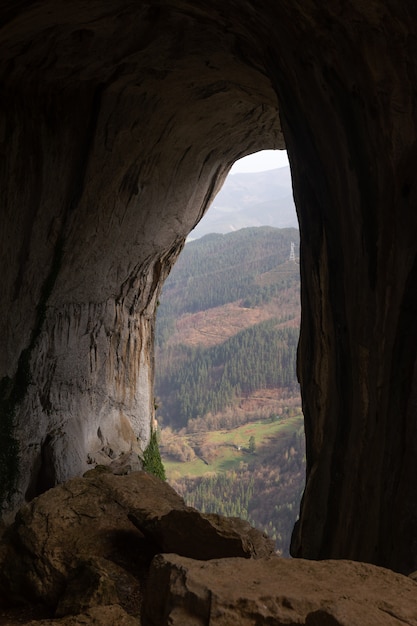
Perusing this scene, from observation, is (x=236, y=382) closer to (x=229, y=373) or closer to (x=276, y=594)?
(x=229, y=373)

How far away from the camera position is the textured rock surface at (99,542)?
3.57 metres

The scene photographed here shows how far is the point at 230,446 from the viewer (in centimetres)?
5891

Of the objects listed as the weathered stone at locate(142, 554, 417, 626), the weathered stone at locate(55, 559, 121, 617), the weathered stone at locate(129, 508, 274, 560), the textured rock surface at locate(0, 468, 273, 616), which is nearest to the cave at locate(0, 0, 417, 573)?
the weathered stone at locate(129, 508, 274, 560)

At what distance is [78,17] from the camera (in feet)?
13.1

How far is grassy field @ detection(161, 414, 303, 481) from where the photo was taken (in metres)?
55.8

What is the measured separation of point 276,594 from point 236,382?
6366cm

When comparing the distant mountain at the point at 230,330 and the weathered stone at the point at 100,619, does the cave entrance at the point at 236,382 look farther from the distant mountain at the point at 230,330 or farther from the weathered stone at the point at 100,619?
the weathered stone at the point at 100,619

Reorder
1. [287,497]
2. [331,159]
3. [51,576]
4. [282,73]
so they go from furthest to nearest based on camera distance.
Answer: [287,497] → [51,576] → [282,73] → [331,159]

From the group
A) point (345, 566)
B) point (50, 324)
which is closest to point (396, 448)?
point (345, 566)

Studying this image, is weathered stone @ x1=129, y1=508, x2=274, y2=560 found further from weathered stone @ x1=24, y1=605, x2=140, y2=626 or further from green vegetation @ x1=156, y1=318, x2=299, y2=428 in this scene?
green vegetation @ x1=156, y1=318, x2=299, y2=428

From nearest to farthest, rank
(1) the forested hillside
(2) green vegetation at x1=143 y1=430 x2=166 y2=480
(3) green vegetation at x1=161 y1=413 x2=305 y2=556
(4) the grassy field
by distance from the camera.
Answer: (2) green vegetation at x1=143 y1=430 x2=166 y2=480 → (3) green vegetation at x1=161 y1=413 x2=305 y2=556 → (1) the forested hillside → (4) the grassy field

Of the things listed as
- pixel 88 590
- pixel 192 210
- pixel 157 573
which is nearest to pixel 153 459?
pixel 192 210

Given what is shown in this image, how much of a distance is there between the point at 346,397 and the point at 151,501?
192 cm

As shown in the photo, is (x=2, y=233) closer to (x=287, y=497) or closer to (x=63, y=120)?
(x=63, y=120)
